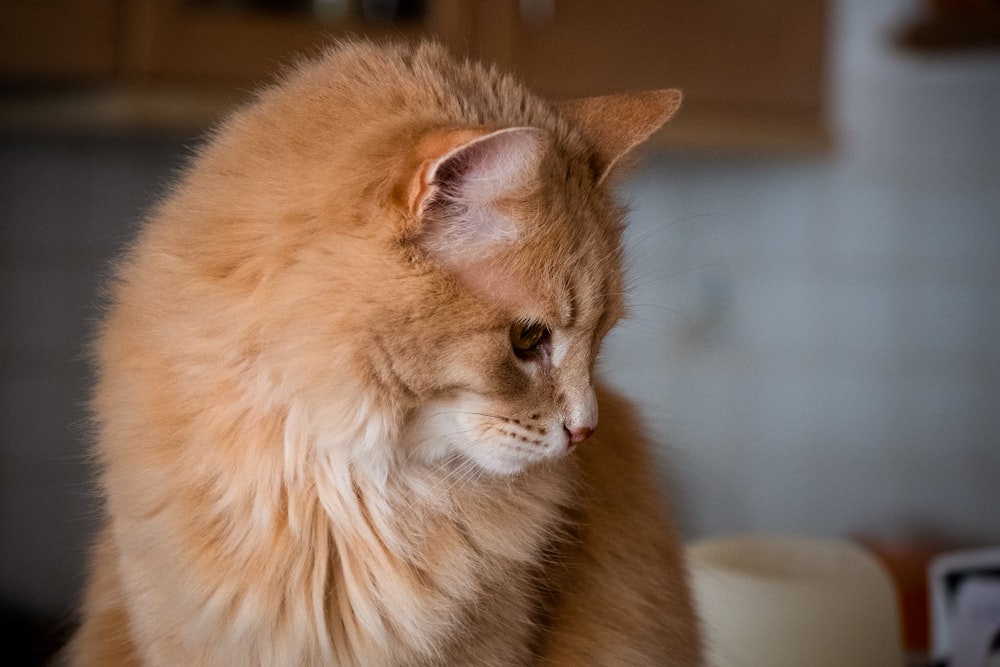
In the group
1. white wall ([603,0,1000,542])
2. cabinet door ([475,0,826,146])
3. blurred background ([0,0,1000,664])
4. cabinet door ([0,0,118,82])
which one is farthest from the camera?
white wall ([603,0,1000,542])

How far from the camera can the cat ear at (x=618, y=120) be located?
2.99ft

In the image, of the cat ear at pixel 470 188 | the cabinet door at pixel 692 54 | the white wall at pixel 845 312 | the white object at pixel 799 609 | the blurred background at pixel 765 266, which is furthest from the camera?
the white wall at pixel 845 312

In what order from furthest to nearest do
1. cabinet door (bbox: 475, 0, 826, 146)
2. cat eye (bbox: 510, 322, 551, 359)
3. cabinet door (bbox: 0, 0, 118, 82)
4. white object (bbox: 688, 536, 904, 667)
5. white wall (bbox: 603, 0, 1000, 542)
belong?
white wall (bbox: 603, 0, 1000, 542) → cabinet door (bbox: 475, 0, 826, 146) → cabinet door (bbox: 0, 0, 118, 82) → white object (bbox: 688, 536, 904, 667) → cat eye (bbox: 510, 322, 551, 359)

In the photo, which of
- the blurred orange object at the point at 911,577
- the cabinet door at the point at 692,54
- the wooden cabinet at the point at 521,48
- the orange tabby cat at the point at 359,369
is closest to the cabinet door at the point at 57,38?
the wooden cabinet at the point at 521,48

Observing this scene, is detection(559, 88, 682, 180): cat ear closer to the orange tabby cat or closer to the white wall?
the orange tabby cat

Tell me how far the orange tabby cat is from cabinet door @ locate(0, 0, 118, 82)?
836 millimetres

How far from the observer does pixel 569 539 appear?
3.17ft

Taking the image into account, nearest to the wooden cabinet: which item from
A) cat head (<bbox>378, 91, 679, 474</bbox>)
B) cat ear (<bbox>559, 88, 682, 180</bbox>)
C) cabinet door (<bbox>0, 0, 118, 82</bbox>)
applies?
cabinet door (<bbox>0, 0, 118, 82</bbox>)

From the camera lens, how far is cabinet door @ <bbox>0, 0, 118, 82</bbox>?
1558 millimetres

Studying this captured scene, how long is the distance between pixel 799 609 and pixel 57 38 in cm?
139

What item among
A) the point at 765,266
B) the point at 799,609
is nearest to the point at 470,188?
the point at 799,609

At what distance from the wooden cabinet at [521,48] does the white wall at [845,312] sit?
41 centimetres

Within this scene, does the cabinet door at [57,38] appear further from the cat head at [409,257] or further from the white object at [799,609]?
the white object at [799,609]

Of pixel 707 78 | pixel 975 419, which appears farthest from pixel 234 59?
pixel 975 419
